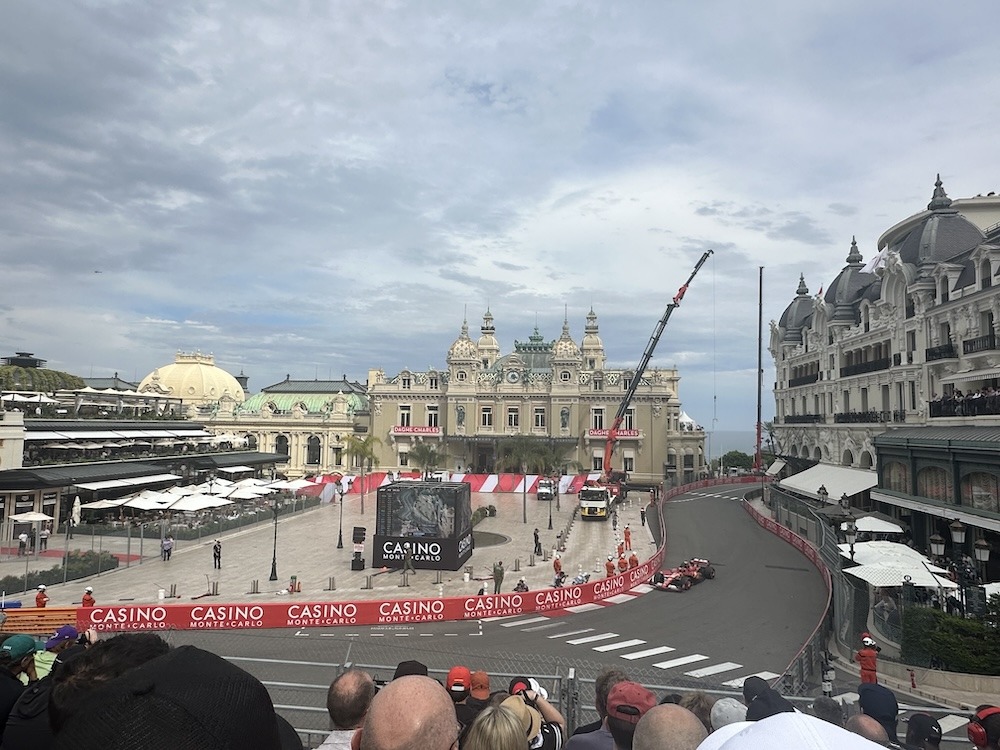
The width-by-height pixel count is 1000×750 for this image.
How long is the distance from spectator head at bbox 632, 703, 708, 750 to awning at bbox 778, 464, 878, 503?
38.6m

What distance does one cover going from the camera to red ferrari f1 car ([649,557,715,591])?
93.1 ft

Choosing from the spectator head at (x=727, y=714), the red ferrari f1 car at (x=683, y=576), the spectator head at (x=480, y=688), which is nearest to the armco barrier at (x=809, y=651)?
the red ferrari f1 car at (x=683, y=576)

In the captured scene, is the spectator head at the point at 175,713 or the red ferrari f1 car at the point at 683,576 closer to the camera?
the spectator head at the point at 175,713

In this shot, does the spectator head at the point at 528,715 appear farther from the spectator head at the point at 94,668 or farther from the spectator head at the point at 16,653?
the spectator head at the point at 16,653

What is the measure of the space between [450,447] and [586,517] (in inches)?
1285

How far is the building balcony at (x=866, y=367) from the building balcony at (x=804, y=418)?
5.00m

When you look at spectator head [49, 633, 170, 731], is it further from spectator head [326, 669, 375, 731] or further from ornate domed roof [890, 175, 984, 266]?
ornate domed roof [890, 175, 984, 266]

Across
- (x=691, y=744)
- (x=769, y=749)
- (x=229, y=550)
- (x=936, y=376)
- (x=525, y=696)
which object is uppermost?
(x=936, y=376)

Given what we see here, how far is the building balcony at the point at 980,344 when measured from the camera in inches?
1142

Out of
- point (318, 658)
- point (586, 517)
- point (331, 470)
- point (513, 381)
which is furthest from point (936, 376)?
point (331, 470)

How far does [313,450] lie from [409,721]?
84.0 m

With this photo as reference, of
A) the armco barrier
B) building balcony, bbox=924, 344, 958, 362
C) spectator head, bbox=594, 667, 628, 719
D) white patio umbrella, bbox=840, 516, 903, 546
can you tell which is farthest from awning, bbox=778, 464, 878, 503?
spectator head, bbox=594, 667, 628, 719

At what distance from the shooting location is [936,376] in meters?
34.3

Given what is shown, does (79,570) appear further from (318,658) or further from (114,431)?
(114,431)
